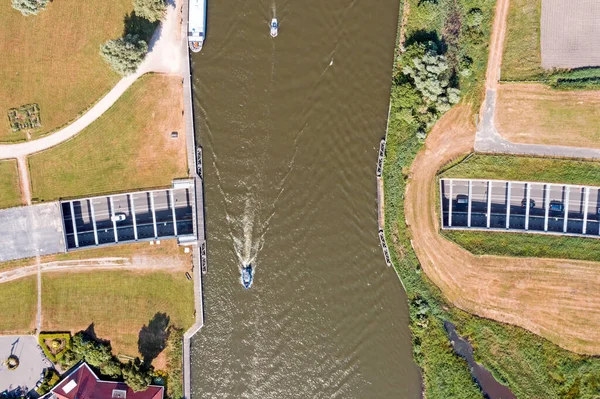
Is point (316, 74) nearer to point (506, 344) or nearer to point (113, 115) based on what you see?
point (113, 115)

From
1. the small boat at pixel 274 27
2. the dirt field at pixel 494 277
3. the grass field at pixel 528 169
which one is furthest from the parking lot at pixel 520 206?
the small boat at pixel 274 27

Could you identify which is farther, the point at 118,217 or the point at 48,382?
the point at 118,217

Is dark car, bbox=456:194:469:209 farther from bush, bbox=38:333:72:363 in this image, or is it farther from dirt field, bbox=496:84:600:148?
bush, bbox=38:333:72:363

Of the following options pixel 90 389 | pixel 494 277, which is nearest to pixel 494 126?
pixel 494 277

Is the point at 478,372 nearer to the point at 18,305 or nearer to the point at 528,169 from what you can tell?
the point at 528,169

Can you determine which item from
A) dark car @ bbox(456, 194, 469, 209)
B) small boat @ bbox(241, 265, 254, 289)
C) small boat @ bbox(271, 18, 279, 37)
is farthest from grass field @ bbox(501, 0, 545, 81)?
small boat @ bbox(241, 265, 254, 289)

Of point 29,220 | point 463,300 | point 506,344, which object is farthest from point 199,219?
point 506,344

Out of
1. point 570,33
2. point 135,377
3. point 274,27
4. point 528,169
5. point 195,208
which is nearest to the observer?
point 135,377

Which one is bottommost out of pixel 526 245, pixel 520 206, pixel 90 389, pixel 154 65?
pixel 90 389
